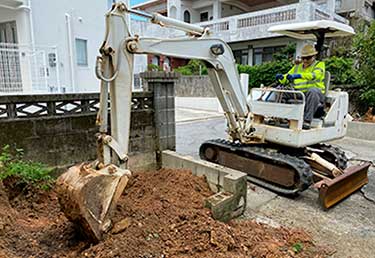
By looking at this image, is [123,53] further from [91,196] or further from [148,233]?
[148,233]

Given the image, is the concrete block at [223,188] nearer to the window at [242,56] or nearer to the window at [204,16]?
the window at [242,56]

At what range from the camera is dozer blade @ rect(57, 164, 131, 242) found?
1957mm

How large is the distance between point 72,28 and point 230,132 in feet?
23.4

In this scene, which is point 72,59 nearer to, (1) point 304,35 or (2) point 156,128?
(2) point 156,128

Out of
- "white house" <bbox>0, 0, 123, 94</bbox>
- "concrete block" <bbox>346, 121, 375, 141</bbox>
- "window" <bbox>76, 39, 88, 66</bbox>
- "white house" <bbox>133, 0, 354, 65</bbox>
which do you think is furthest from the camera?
"white house" <bbox>133, 0, 354, 65</bbox>

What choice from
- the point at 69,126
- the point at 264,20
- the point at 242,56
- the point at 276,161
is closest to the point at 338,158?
the point at 276,161

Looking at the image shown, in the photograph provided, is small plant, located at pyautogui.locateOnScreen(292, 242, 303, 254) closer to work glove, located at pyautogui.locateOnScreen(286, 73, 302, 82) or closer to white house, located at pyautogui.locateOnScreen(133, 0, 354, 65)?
work glove, located at pyautogui.locateOnScreen(286, 73, 302, 82)

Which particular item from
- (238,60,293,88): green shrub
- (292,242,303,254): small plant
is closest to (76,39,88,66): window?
(238,60,293,88): green shrub

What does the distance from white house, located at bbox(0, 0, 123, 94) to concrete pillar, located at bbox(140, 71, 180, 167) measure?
4784mm

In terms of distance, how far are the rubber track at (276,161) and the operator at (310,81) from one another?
551 millimetres

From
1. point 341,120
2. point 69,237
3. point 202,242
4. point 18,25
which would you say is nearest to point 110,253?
point 69,237

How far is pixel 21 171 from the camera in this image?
2775 millimetres

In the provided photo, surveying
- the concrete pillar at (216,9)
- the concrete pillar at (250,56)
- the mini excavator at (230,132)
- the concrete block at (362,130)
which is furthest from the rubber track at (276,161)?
the concrete pillar at (216,9)

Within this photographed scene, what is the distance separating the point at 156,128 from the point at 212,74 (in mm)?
1231
